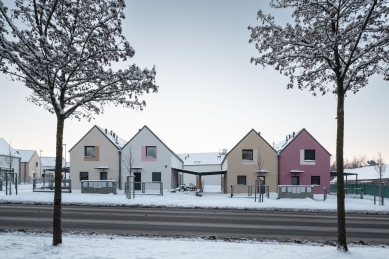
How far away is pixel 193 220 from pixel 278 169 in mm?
21888

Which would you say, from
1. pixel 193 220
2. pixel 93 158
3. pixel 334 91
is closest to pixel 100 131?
pixel 93 158

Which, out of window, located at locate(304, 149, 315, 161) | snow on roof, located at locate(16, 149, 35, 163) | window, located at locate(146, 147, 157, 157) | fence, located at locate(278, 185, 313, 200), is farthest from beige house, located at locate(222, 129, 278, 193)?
snow on roof, located at locate(16, 149, 35, 163)

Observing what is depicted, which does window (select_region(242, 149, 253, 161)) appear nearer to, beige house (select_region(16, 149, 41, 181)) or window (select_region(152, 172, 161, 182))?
window (select_region(152, 172, 161, 182))

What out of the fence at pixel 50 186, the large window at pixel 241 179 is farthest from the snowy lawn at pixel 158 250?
the large window at pixel 241 179

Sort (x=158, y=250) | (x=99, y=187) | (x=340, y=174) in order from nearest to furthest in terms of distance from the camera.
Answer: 1. (x=158, y=250)
2. (x=340, y=174)
3. (x=99, y=187)

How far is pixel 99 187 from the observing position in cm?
2847

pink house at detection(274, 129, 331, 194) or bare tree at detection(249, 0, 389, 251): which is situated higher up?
bare tree at detection(249, 0, 389, 251)

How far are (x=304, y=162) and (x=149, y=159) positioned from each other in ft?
59.3

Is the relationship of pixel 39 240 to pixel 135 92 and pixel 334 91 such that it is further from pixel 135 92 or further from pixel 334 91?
pixel 334 91

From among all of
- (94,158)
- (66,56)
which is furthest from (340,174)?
(94,158)

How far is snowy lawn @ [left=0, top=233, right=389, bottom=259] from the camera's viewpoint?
7320mm

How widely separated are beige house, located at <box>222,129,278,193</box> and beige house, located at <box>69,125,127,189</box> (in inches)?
531

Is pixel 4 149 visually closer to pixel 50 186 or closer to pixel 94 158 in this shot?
pixel 94 158

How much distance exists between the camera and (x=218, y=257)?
290 inches
